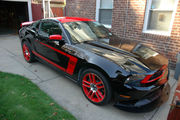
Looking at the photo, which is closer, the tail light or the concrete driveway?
the tail light

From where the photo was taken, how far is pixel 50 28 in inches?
154

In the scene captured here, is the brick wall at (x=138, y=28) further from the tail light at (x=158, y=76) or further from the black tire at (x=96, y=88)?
the black tire at (x=96, y=88)

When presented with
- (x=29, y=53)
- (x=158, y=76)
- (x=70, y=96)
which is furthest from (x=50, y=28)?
(x=158, y=76)

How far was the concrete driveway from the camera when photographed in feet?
8.66

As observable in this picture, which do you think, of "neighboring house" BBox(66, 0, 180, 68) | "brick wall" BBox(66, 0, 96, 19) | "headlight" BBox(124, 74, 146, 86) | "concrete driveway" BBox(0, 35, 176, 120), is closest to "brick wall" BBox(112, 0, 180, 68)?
"neighboring house" BBox(66, 0, 180, 68)

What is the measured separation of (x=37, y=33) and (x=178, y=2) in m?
4.46

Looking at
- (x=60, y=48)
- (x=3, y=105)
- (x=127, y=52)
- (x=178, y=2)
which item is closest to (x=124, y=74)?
(x=127, y=52)

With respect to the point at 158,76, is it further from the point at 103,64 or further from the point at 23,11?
the point at 23,11

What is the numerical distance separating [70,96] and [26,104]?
0.90 m

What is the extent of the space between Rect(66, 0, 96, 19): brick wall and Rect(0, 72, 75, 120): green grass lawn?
5.06m

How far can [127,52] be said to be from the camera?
282cm

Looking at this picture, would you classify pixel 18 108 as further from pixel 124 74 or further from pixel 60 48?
pixel 124 74

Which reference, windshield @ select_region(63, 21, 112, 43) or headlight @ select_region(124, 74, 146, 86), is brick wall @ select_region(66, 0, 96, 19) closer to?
windshield @ select_region(63, 21, 112, 43)

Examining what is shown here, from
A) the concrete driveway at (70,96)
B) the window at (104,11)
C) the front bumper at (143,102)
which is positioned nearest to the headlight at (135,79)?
the front bumper at (143,102)
